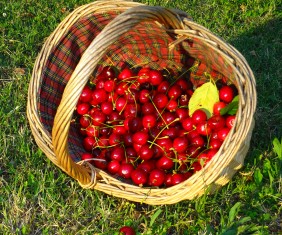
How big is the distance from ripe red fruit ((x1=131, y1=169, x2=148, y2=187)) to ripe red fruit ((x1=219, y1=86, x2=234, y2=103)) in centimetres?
62

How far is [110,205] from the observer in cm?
274

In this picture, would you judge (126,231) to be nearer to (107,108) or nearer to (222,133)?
(222,133)

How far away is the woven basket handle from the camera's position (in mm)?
2309

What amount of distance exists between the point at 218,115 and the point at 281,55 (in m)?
1.02

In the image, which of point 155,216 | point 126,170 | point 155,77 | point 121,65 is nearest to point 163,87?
point 155,77

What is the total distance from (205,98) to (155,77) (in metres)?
0.34

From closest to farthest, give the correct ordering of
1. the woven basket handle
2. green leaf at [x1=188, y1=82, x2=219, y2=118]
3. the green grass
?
1. the woven basket handle
2. the green grass
3. green leaf at [x1=188, y1=82, x2=219, y2=118]

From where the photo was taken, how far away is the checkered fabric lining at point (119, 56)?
2.98 m

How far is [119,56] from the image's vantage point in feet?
10.9

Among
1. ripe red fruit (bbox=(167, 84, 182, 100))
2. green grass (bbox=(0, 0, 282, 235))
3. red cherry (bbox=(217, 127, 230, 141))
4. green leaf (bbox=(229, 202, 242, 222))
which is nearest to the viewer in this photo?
green leaf (bbox=(229, 202, 242, 222))

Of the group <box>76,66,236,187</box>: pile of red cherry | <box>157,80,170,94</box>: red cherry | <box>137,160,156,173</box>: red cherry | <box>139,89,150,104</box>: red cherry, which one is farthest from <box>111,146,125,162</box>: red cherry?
<box>157,80,170,94</box>: red cherry

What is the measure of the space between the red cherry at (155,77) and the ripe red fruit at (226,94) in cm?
39

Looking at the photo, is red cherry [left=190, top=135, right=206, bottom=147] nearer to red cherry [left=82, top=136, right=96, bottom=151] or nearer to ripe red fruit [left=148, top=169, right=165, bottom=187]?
ripe red fruit [left=148, top=169, right=165, bottom=187]

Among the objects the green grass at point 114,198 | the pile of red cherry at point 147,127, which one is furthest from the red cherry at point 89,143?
the green grass at point 114,198
